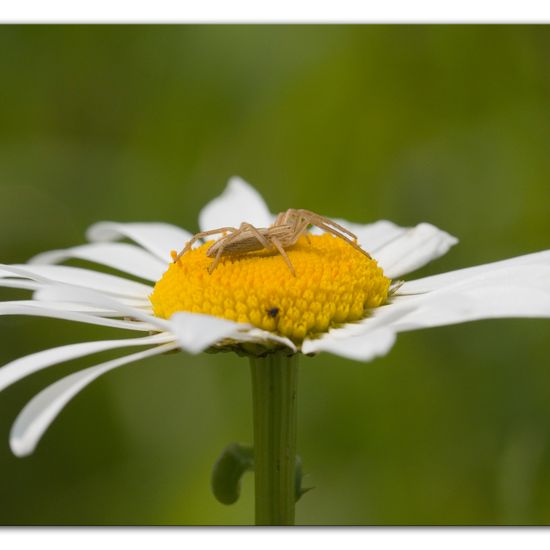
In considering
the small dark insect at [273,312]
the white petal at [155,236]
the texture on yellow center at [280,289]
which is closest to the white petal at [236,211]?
the white petal at [155,236]

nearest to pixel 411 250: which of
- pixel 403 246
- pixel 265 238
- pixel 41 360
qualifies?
pixel 403 246

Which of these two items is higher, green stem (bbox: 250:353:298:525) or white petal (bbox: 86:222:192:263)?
white petal (bbox: 86:222:192:263)

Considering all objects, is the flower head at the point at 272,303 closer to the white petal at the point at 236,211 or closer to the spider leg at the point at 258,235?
the spider leg at the point at 258,235

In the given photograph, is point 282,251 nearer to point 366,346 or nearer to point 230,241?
point 230,241

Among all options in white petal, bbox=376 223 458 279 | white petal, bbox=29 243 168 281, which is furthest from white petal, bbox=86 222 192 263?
white petal, bbox=376 223 458 279

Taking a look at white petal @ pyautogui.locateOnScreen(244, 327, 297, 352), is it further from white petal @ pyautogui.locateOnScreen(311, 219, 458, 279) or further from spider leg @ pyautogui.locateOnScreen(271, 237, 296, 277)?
white petal @ pyautogui.locateOnScreen(311, 219, 458, 279)

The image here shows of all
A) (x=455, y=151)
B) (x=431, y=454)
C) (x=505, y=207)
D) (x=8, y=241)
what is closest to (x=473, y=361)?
(x=431, y=454)

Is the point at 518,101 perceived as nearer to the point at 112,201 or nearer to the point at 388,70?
the point at 388,70
